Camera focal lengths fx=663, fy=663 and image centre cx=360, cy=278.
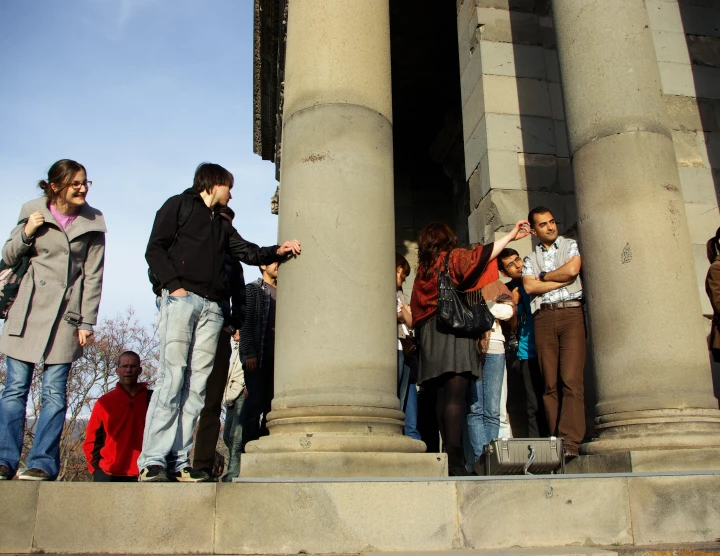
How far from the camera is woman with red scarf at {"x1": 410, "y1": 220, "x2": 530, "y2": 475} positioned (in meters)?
5.36

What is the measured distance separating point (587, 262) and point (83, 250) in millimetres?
4035

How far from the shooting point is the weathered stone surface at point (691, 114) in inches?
328

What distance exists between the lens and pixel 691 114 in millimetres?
8391

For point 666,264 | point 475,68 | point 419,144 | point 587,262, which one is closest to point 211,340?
point 587,262

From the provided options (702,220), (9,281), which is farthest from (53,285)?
(702,220)

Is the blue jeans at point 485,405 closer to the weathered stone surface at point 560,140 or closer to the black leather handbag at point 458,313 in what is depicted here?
the black leather handbag at point 458,313

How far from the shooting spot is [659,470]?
4.45m

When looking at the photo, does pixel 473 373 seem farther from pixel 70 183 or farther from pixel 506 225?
pixel 70 183

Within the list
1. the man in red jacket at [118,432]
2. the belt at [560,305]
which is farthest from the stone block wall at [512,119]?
the man in red jacket at [118,432]

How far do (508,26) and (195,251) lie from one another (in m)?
5.70

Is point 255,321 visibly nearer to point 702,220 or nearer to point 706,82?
point 702,220

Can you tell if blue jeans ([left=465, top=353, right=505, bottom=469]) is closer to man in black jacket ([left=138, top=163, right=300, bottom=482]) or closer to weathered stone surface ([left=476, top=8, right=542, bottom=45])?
man in black jacket ([left=138, top=163, right=300, bottom=482])

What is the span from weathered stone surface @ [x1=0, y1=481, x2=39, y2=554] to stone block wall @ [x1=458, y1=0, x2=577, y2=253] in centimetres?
543

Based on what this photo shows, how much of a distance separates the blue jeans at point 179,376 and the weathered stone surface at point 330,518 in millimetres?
821
